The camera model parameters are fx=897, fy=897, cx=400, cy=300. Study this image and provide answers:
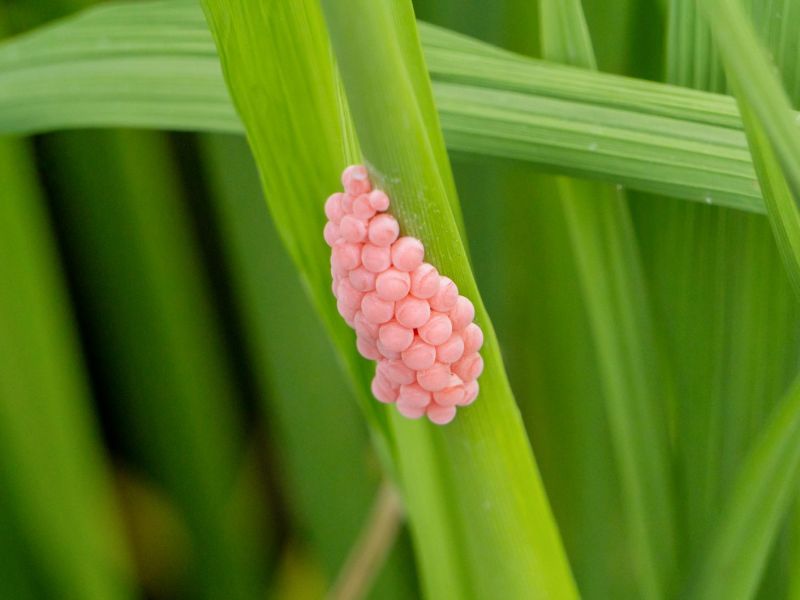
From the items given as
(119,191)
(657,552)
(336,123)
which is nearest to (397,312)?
(336,123)

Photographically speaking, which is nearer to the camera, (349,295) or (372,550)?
(349,295)

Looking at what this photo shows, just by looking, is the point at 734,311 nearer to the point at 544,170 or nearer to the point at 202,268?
the point at 544,170

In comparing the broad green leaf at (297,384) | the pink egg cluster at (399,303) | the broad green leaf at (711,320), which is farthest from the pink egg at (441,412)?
the broad green leaf at (297,384)

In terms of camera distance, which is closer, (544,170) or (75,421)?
(544,170)

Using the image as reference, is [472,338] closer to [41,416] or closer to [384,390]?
[384,390]

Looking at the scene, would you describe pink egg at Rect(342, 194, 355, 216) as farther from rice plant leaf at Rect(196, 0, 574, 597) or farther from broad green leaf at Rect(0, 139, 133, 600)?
broad green leaf at Rect(0, 139, 133, 600)

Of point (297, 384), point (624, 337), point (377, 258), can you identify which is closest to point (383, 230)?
point (377, 258)

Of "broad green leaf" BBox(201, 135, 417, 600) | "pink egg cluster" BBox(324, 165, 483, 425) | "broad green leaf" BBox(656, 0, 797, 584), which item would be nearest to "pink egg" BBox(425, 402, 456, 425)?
"pink egg cluster" BBox(324, 165, 483, 425)
